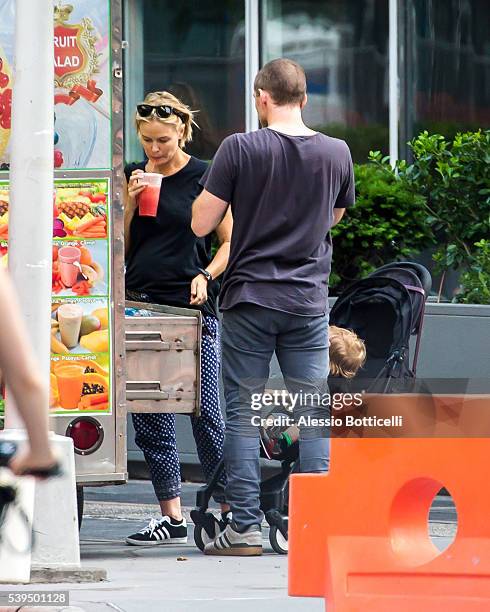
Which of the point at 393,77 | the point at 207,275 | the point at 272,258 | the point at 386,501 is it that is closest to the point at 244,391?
the point at 272,258

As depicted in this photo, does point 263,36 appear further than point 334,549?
Yes

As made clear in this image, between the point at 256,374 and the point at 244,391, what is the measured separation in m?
0.09

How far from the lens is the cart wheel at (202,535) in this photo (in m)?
6.95

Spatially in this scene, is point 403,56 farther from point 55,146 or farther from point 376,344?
point 55,146

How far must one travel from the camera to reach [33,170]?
5.84 meters

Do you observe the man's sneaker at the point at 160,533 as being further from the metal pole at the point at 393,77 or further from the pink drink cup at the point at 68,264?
the metal pole at the point at 393,77

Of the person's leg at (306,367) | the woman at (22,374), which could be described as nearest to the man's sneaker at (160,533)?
the person's leg at (306,367)

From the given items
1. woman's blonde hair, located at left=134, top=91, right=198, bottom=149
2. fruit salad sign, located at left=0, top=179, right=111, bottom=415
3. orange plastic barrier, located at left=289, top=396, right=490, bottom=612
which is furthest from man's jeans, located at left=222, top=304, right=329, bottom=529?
orange plastic barrier, located at left=289, top=396, right=490, bottom=612

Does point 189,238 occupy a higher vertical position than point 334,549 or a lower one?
higher

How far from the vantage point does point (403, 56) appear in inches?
516

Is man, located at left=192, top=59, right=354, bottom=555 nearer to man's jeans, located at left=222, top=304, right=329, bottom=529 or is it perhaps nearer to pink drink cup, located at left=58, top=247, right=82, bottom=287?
man's jeans, located at left=222, top=304, right=329, bottom=529

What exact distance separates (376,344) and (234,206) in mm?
1313

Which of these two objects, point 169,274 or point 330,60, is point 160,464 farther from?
point 330,60

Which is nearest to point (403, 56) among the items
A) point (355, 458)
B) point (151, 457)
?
point (151, 457)
